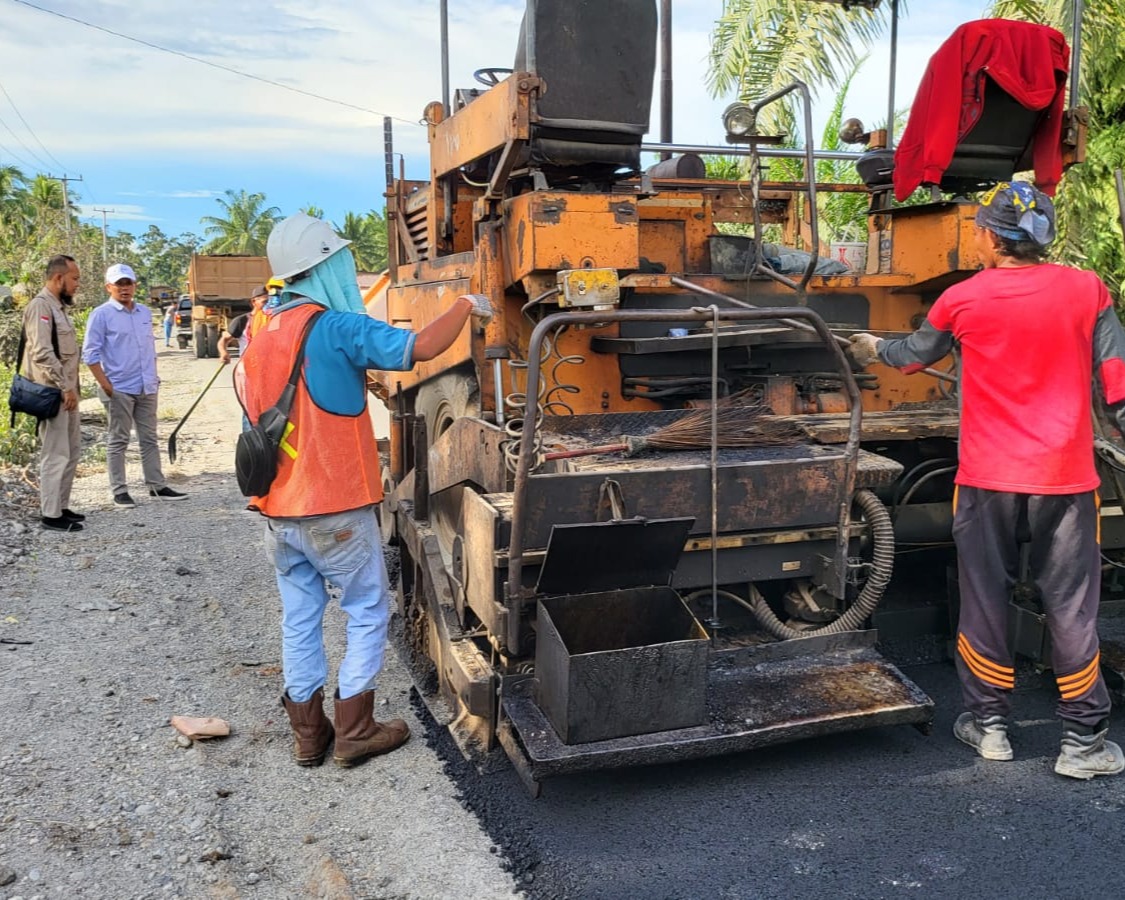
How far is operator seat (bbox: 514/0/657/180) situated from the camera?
379 cm

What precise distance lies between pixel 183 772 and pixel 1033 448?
2.89m

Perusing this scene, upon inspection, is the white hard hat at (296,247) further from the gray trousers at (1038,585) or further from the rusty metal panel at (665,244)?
the gray trousers at (1038,585)

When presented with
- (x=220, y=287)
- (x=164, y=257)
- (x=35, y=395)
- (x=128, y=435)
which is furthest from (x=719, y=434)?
(x=164, y=257)

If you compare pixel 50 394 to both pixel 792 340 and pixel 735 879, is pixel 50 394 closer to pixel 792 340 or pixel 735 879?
pixel 792 340

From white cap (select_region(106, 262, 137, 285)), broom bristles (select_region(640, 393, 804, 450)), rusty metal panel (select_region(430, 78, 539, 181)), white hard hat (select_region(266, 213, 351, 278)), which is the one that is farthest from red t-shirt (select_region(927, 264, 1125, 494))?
white cap (select_region(106, 262, 137, 285))

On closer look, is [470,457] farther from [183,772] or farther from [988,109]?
[988,109]

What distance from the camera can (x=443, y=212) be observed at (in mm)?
4879

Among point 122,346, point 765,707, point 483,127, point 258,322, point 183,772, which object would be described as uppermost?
point 483,127

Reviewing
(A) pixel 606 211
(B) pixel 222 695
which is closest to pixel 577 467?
(A) pixel 606 211

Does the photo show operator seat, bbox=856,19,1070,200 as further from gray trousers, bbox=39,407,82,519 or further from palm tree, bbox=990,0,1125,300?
palm tree, bbox=990,0,1125,300

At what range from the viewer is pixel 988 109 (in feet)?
14.7

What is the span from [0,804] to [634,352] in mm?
2590

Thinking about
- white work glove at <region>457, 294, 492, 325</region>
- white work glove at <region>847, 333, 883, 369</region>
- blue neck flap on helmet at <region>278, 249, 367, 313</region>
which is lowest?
white work glove at <region>847, 333, 883, 369</region>

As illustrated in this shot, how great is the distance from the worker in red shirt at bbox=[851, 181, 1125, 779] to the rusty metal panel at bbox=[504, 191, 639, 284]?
114cm
